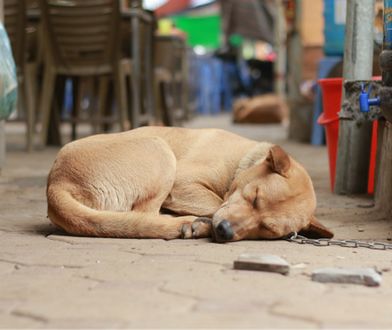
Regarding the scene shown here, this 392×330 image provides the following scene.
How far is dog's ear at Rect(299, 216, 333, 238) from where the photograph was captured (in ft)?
12.3

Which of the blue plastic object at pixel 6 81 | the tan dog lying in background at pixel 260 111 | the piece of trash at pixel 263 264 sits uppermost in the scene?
the blue plastic object at pixel 6 81

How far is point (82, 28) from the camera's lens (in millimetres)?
7770

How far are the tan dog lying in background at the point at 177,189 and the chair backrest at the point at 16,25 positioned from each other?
12.4 feet

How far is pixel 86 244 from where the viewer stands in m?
3.46

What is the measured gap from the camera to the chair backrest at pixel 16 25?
7.62 meters

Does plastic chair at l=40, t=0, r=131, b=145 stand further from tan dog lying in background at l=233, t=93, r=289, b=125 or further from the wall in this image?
tan dog lying in background at l=233, t=93, r=289, b=125

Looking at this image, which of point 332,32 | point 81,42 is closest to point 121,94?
point 81,42

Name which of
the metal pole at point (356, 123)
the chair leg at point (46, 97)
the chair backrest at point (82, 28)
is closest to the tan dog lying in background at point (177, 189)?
the metal pole at point (356, 123)

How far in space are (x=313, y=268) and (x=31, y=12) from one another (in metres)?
6.36

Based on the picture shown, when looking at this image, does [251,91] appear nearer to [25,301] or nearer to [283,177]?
[283,177]

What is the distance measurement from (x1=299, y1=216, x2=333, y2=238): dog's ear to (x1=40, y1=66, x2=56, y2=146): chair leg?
4.78 meters

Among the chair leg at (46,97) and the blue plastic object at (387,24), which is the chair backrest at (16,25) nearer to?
the chair leg at (46,97)

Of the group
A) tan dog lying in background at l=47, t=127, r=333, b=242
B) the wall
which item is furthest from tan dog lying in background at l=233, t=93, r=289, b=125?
tan dog lying in background at l=47, t=127, r=333, b=242

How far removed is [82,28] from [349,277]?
5508mm
